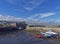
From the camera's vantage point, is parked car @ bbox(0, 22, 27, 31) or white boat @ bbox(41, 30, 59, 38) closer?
white boat @ bbox(41, 30, 59, 38)

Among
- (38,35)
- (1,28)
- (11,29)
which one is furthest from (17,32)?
(38,35)

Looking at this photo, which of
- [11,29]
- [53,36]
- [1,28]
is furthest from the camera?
[11,29]

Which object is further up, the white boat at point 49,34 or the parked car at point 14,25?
the parked car at point 14,25

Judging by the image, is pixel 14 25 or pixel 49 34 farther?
pixel 14 25

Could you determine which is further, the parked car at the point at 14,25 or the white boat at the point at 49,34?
the parked car at the point at 14,25

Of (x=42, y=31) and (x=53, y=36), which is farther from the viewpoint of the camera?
(x=53, y=36)

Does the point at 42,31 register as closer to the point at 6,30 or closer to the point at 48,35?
the point at 48,35

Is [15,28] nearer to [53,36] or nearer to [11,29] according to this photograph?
[11,29]

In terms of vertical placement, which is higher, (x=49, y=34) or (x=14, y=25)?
(x=14, y=25)

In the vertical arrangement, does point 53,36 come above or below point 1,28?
below

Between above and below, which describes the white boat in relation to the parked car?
below

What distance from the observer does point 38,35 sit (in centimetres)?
592

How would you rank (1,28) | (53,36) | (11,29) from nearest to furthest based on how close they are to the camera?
(53,36)
(1,28)
(11,29)

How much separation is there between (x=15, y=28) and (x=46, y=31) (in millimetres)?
2101
